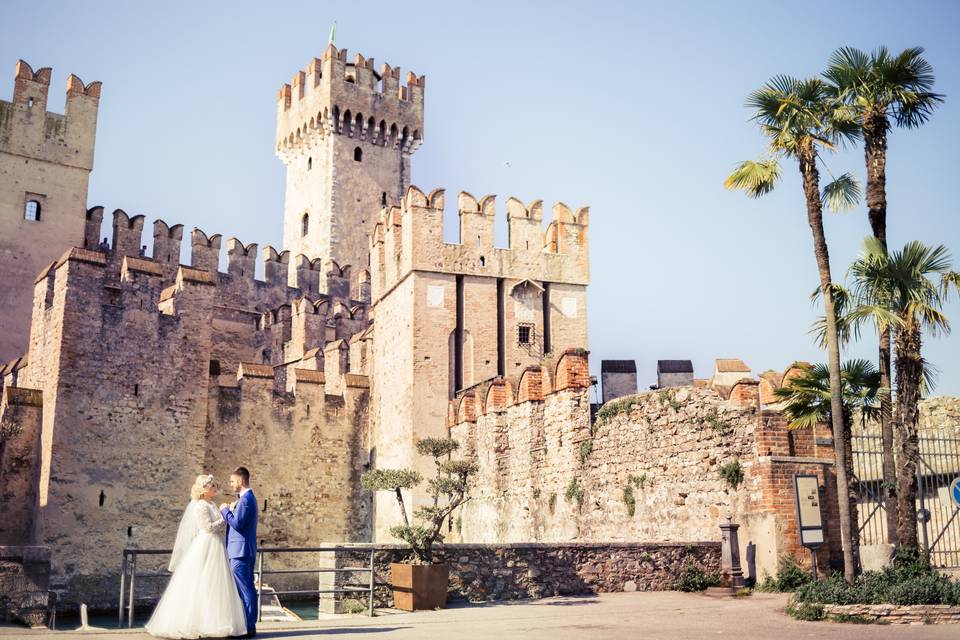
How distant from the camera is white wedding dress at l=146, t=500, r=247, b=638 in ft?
28.9

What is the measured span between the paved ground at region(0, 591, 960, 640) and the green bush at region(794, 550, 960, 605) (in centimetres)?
54

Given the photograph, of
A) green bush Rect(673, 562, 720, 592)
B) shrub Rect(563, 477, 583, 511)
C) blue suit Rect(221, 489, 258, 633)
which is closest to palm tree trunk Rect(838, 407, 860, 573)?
green bush Rect(673, 562, 720, 592)

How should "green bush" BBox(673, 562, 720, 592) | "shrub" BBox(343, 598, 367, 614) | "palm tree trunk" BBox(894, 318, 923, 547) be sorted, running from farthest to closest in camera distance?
"green bush" BBox(673, 562, 720, 592) < "palm tree trunk" BBox(894, 318, 923, 547) < "shrub" BBox(343, 598, 367, 614)

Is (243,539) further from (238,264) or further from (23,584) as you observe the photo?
(238,264)

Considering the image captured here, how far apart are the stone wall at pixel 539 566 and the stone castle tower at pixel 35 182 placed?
2093 cm

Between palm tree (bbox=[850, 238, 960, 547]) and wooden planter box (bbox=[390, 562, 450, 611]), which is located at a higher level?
palm tree (bbox=[850, 238, 960, 547])

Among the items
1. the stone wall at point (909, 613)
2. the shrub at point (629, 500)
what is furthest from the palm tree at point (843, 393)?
the shrub at point (629, 500)

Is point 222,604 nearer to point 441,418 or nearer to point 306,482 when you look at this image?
point 441,418

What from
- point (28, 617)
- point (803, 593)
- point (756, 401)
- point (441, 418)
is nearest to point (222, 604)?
point (28, 617)

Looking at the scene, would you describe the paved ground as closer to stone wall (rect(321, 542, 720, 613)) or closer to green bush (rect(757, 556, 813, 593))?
green bush (rect(757, 556, 813, 593))

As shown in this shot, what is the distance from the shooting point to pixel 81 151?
3192 centimetres

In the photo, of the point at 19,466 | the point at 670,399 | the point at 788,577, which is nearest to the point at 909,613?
the point at 788,577

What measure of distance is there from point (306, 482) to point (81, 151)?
14.4 meters

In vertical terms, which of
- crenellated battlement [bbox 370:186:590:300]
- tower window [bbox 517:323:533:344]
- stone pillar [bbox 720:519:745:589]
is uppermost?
crenellated battlement [bbox 370:186:590:300]
